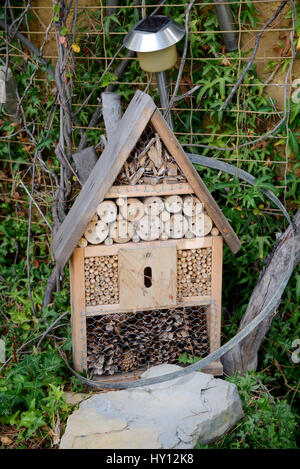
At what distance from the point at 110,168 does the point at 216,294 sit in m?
1.07

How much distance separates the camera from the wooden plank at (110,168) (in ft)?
10.2

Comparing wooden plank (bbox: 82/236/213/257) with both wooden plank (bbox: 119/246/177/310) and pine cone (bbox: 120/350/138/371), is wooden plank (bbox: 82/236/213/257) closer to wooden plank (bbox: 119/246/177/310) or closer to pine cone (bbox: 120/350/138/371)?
wooden plank (bbox: 119/246/177/310)

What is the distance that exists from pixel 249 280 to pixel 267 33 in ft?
6.27

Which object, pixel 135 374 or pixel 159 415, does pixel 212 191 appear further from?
pixel 159 415

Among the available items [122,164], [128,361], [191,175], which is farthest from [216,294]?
[122,164]

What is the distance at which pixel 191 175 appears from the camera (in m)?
3.27

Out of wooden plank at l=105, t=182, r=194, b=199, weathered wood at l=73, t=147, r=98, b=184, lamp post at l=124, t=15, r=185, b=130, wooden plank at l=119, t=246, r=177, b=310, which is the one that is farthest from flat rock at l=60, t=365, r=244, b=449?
lamp post at l=124, t=15, r=185, b=130

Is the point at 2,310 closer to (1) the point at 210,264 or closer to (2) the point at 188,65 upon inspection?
(1) the point at 210,264

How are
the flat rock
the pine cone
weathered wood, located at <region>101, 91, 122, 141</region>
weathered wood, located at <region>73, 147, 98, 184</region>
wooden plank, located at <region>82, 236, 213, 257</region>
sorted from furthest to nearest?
1. weathered wood, located at <region>73, 147, 98, 184</region>
2. weathered wood, located at <region>101, 91, 122, 141</region>
3. the pine cone
4. wooden plank, located at <region>82, 236, 213, 257</region>
5. the flat rock

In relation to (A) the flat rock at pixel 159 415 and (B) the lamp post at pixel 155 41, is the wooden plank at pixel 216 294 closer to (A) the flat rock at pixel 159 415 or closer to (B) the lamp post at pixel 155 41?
(A) the flat rock at pixel 159 415

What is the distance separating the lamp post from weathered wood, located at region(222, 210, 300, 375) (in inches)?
55.9

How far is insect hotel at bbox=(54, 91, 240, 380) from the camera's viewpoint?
3.22 meters

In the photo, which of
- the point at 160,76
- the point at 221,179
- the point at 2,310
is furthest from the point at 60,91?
the point at 2,310

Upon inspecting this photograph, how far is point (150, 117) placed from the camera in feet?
10.2
